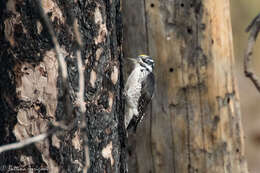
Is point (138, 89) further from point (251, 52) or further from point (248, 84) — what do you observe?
point (248, 84)

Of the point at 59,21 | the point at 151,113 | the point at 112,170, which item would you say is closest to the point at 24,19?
the point at 59,21

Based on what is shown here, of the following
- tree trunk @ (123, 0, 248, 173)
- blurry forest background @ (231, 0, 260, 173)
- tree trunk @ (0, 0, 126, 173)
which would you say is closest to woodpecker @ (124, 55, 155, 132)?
tree trunk @ (123, 0, 248, 173)

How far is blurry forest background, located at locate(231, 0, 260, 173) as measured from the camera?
32.8 feet

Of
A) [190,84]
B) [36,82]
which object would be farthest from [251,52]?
[190,84]

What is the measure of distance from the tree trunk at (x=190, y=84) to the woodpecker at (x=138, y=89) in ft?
0.54

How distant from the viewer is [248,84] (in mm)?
10625

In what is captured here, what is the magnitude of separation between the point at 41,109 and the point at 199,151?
6.26 ft

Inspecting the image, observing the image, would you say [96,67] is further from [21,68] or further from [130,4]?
[130,4]

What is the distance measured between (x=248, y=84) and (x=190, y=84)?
679 centimetres

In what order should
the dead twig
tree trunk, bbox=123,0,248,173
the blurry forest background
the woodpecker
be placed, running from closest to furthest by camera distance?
the dead twig < tree trunk, bbox=123,0,248,173 < the woodpecker < the blurry forest background

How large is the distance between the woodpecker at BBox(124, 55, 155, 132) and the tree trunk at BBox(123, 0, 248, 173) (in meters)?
0.16

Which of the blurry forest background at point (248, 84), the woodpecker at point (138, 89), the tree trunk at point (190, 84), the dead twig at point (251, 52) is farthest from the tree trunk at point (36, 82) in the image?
the blurry forest background at point (248, 84)

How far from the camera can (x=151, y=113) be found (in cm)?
436

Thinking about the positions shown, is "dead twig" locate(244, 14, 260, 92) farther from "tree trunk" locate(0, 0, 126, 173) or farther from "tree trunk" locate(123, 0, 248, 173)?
"tree trunk" locate(123, 0, 248, 173)
